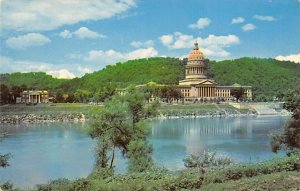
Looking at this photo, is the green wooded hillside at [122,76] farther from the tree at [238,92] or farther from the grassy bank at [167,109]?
the tree at [238,92]

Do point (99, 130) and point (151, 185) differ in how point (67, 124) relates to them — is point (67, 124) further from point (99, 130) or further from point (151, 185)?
point (151, 185)

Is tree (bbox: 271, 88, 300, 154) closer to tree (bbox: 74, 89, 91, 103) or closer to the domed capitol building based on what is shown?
the domed capitol building

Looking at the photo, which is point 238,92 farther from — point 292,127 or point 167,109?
point 292,127

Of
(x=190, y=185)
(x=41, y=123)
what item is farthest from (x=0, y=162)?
(x=41, y=123)

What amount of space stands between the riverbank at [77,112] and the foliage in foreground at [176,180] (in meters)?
3.15

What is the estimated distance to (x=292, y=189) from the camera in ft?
9.96

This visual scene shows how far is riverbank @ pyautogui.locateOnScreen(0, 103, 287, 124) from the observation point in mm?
8414

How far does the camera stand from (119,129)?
5.57 metres

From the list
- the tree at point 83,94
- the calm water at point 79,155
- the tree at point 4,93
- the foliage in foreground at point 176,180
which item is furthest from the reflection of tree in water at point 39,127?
the foliage in foreground at point 176,180

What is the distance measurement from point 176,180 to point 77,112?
8.16 meters

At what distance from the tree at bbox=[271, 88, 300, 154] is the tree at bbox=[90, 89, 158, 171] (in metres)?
1.80

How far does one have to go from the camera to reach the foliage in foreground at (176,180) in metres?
3.09

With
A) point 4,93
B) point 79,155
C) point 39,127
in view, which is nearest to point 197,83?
point 39,127

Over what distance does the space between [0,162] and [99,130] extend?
1545mm
